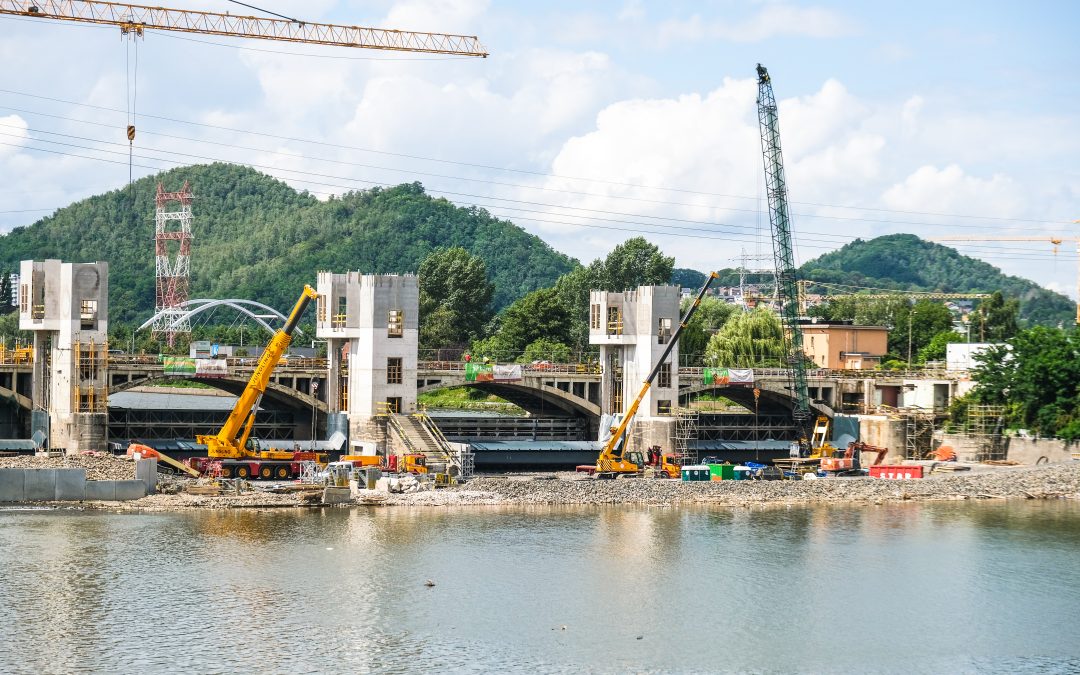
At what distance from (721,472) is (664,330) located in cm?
1234

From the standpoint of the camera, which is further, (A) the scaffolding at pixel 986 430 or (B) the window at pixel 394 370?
(A) the scaffolding at pixel 986 430

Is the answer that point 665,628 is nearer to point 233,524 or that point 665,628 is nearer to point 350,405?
point 233,524

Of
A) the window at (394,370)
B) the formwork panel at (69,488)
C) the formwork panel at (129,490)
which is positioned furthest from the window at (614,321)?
the formwork panel at (69,488)

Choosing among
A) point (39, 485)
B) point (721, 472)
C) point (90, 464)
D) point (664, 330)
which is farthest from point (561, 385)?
point (39, 485)

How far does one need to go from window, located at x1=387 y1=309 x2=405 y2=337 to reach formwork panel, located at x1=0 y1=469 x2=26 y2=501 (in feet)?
82.3

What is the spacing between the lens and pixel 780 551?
64.8 meters

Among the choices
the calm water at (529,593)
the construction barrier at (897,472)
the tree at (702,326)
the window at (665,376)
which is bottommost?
the calm water at (529,593)

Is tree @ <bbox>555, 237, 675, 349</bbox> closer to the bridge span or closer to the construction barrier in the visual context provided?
the bridge span

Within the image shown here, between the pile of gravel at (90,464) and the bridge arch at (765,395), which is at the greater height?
the bridge arch at (765,395)

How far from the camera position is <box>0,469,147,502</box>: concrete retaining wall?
71188 mm

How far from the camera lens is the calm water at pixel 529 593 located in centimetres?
4569

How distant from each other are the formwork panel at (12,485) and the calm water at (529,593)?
3913 millimetres

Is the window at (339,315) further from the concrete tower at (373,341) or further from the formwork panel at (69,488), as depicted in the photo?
the formwork panel at (69,488)

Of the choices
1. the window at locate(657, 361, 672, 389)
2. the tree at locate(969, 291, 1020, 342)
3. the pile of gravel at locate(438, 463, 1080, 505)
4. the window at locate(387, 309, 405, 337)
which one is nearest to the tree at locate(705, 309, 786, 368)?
the window at locate(657, 361, 672, 389)
